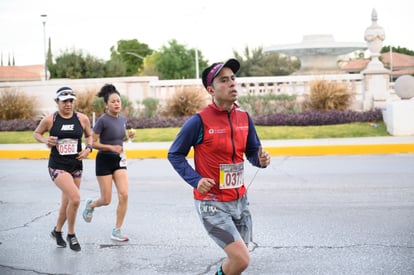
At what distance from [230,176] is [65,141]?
2983 millimetres

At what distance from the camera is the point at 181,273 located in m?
5.98

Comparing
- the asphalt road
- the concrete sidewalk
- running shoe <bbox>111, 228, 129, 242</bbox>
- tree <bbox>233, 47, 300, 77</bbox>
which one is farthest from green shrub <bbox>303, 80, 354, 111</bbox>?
tree <bbox>233, 47, 300, 77</bbox>

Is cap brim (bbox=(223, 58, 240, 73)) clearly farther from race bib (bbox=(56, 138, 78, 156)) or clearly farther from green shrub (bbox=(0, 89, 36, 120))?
green shrub (bbox=(0, 89, 36, 120))

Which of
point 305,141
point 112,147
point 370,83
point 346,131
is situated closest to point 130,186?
point 112,147

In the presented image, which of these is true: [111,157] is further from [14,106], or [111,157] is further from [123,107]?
[14,106]

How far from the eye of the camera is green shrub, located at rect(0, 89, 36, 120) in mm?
24156

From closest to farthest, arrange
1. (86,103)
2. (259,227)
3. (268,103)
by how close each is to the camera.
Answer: (259,227) < (268,103) < (86,103)

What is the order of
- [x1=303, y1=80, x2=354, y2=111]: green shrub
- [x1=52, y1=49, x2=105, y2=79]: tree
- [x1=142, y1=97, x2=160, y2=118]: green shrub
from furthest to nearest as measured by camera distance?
[x1=52, y1=49, x2=105, y2=79]: tree
[x1=142, y1=97, x2=160, y2=118]: green shrub
[x1=303, y1=80, x2=354, y2=111]: green shrub

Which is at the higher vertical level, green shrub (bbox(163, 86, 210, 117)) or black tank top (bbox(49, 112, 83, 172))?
green shrub (bbox(163, 86, 210, 117))

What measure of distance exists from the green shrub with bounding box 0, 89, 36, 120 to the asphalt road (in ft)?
39.6

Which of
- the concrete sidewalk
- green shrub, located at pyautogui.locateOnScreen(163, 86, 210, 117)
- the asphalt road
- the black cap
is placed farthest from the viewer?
green shrub, located at pyautogui.locateOnScreen(163, 86, 210, 117)

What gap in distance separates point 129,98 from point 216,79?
66.2 ft

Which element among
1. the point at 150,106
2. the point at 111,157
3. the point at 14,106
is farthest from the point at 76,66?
the point at 111,157

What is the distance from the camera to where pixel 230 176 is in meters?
4.62
